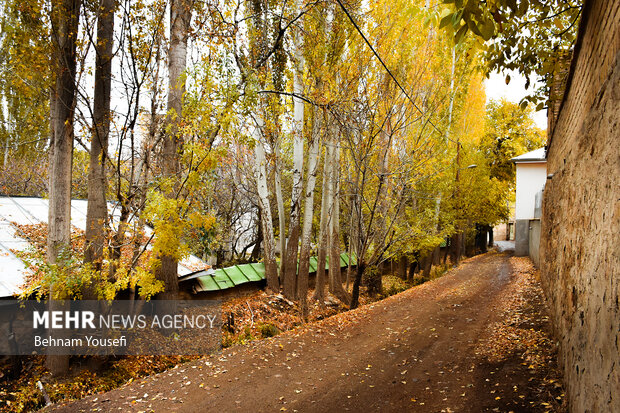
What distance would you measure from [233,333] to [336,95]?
658cm

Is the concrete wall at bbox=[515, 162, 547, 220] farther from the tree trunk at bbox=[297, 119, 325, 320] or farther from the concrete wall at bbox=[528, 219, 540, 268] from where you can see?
the tree trunk at bbox=[297, 119, 325, 320]

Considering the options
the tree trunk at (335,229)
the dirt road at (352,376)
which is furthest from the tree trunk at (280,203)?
the dirt road at (352,376)

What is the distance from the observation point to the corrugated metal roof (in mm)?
6648

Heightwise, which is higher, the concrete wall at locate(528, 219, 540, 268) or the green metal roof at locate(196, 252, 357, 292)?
the concrete wall at locate(528, 219, 540, 268)

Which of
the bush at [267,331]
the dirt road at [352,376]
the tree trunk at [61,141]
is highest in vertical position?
the tree trunk at [61,141]

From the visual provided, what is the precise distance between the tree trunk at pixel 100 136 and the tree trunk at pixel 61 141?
34 centimetres

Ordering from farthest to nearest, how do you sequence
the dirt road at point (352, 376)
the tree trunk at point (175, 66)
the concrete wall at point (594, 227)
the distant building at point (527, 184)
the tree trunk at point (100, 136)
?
the distant building at point (527, 184), the tree trunk at point (175, 66), the tree trunk at point (100, 136), the dirt road at point (352, 376), the concrete wall at point (594, 227)

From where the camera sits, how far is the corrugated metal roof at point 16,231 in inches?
262

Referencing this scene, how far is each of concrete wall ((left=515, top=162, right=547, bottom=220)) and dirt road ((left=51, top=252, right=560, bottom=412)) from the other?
14225mm

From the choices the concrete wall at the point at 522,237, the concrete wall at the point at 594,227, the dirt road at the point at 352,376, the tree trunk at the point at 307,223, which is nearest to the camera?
the concrete wall at the point at 594,227

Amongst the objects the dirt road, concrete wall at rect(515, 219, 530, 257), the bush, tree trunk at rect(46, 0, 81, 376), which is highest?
tree trunk at rect(46, 0, 81, 376)

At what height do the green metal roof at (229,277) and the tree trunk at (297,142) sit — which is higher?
the tree trunk at (297,142)

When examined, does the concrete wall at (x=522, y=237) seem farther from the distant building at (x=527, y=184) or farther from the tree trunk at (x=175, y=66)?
the tree trunk at (x=175, y=66)

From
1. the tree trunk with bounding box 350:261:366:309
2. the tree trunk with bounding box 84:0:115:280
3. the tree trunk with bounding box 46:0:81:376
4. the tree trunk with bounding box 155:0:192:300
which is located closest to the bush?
the tree trunk with bounding box 350:261:366:309
